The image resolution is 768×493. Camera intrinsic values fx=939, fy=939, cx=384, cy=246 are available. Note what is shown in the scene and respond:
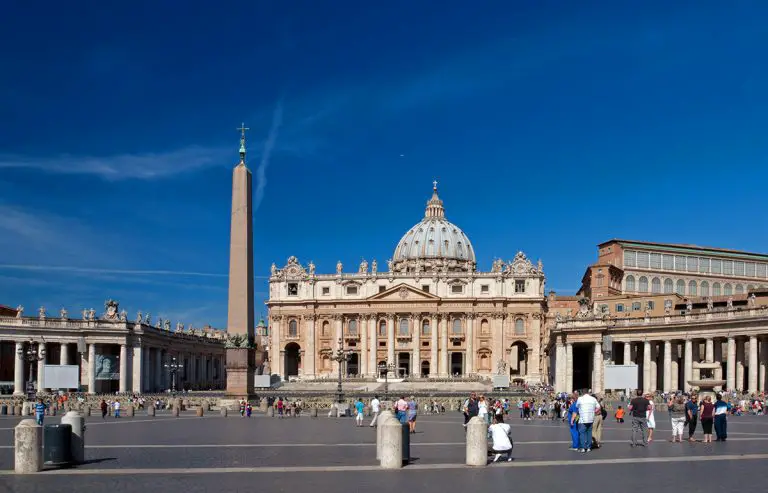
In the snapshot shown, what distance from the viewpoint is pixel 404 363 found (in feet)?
385

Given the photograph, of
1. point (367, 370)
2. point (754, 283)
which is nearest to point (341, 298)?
point (367, 370)

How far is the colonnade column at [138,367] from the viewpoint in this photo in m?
80.1

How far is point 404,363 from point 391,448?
101m

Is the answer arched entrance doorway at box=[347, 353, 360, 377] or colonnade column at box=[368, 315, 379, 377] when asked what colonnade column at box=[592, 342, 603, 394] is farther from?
arched entrance doorway at box=[347, 353, 360, 377]

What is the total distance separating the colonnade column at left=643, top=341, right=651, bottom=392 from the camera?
72688 mm

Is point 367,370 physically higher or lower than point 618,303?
lower

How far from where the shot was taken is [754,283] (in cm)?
10544

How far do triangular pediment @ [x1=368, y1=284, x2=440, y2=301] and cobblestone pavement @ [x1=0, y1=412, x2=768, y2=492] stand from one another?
87410mm

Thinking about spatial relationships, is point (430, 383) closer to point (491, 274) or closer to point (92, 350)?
point (491, 274)

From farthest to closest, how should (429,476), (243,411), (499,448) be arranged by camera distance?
(243,411) → (499,448) → (429,476)

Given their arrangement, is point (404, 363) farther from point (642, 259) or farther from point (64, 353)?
point (64, 353)

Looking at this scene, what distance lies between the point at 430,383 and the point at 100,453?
75.8m

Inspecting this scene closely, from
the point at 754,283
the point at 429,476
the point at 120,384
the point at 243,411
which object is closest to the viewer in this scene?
the point at 429,476

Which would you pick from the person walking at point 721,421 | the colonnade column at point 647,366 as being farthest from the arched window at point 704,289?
the person walking at point 721,421
